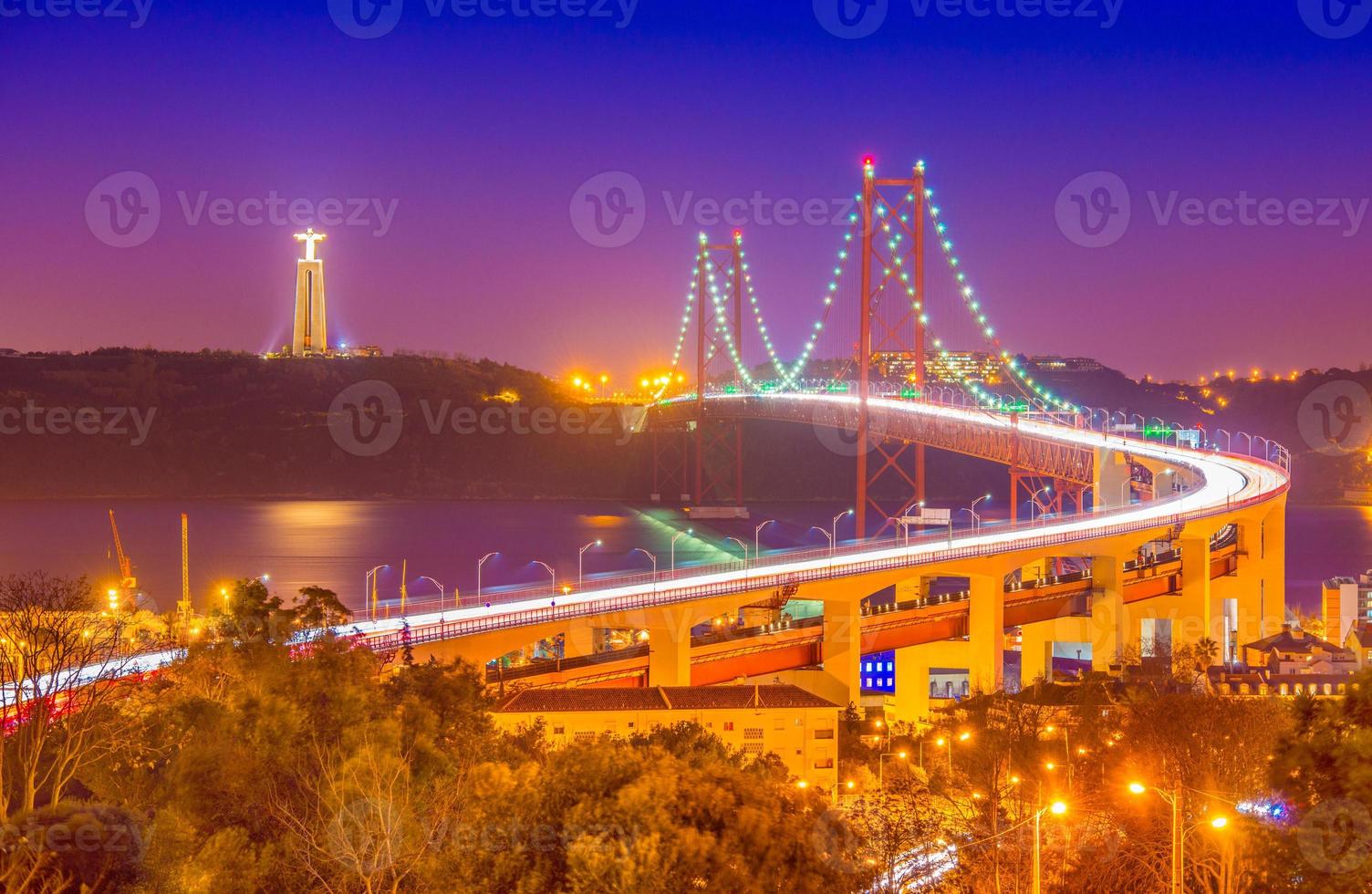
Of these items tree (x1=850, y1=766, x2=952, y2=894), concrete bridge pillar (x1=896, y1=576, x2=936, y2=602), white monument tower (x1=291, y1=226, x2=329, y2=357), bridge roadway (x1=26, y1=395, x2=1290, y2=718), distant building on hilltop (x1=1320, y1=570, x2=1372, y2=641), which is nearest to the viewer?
tree (x1=850, y1=766, x2=952, y2=894)

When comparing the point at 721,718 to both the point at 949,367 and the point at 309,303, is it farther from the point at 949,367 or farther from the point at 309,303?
the point at 309,303

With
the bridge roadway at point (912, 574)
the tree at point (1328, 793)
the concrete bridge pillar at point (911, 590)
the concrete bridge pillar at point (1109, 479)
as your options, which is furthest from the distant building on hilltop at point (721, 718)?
the concrete bridge pillar at point (1109, 479)

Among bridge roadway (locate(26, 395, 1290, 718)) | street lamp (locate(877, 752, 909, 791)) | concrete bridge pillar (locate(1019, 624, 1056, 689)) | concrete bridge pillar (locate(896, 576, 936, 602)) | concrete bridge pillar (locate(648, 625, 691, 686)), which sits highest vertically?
bridge roadway (locate(26, 395, 1290, 718))

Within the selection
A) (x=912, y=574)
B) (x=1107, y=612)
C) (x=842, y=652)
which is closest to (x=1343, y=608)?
Result: (x=1107, y=612)

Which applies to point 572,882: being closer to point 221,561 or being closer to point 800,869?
point 800,869

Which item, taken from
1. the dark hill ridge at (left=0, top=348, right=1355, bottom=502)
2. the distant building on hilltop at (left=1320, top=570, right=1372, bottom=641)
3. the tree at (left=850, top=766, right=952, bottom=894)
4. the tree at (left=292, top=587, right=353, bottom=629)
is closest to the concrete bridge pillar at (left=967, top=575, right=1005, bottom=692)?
the tree at (left=850, top=766, right=952, bottom=894)

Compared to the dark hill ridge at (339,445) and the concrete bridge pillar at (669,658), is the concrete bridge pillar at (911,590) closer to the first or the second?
the concrete bridge pillar at (669,658)

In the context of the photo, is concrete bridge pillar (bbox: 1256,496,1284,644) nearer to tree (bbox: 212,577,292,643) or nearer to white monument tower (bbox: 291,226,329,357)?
tree (bbox: 212,577,292,643)
